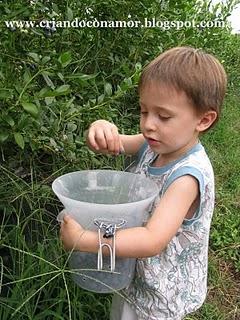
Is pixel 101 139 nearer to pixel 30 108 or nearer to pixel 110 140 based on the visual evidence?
pixel 110 140

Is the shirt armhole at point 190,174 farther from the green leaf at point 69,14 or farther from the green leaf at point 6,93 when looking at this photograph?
the green leaf at point 69,14

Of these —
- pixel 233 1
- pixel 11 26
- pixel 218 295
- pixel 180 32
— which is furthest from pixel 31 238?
pixel 233 1

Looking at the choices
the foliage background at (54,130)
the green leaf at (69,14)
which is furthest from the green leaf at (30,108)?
the green leaf at (69,14)

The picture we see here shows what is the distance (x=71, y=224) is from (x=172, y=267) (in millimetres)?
366

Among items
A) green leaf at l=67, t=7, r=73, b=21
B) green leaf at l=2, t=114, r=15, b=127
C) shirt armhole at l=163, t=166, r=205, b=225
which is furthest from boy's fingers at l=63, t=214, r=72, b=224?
green leaf at l=67, t=7, r=73, b=21

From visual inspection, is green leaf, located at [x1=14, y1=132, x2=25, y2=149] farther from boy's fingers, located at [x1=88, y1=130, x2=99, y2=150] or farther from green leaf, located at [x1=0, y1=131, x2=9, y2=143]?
boy's fingers, located at [x1=88, y1=130, x2=99, y2=150]

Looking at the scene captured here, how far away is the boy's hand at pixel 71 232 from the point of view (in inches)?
53.7

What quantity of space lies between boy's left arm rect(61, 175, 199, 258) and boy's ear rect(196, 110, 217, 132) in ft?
0.66

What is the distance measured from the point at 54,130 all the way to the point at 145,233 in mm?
641

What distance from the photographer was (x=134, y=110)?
298 cm

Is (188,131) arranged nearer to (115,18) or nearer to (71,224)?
(71,224)

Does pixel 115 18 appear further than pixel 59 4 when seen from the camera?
Yes

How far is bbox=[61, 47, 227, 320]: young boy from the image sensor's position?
1382 mm

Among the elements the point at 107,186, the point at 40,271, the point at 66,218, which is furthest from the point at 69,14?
the point at 66,218
